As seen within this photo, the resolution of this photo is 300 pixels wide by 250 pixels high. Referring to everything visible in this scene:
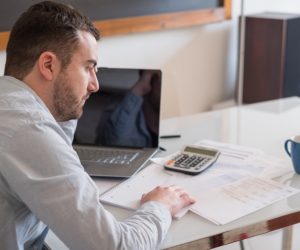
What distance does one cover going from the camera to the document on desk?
1211mm

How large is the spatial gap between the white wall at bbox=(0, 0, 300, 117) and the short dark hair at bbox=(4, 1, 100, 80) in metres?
1.71

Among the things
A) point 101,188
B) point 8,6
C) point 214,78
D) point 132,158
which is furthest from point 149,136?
point 214,78

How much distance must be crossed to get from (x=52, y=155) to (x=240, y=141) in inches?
35.4

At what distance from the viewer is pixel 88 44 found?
3.69 feet

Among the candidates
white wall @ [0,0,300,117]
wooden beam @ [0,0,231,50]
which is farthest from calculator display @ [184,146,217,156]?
white wall @ [0,0,300,117]

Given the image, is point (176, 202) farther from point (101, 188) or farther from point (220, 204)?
point (101, 188)

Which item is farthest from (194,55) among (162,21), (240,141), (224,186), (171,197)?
(171,197)

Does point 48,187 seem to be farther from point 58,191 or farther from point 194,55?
point 194,55

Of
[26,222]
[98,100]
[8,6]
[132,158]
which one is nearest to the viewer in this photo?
[26,222]

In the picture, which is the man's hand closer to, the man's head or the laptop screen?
the man's head

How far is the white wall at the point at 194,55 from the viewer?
297cm

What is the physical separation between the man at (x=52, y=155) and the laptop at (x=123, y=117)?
1.38 feet

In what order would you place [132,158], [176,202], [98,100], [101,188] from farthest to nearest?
[98,100] < [132,158] < [101,188] < [176,202]

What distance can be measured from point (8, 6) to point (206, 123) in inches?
43.3
